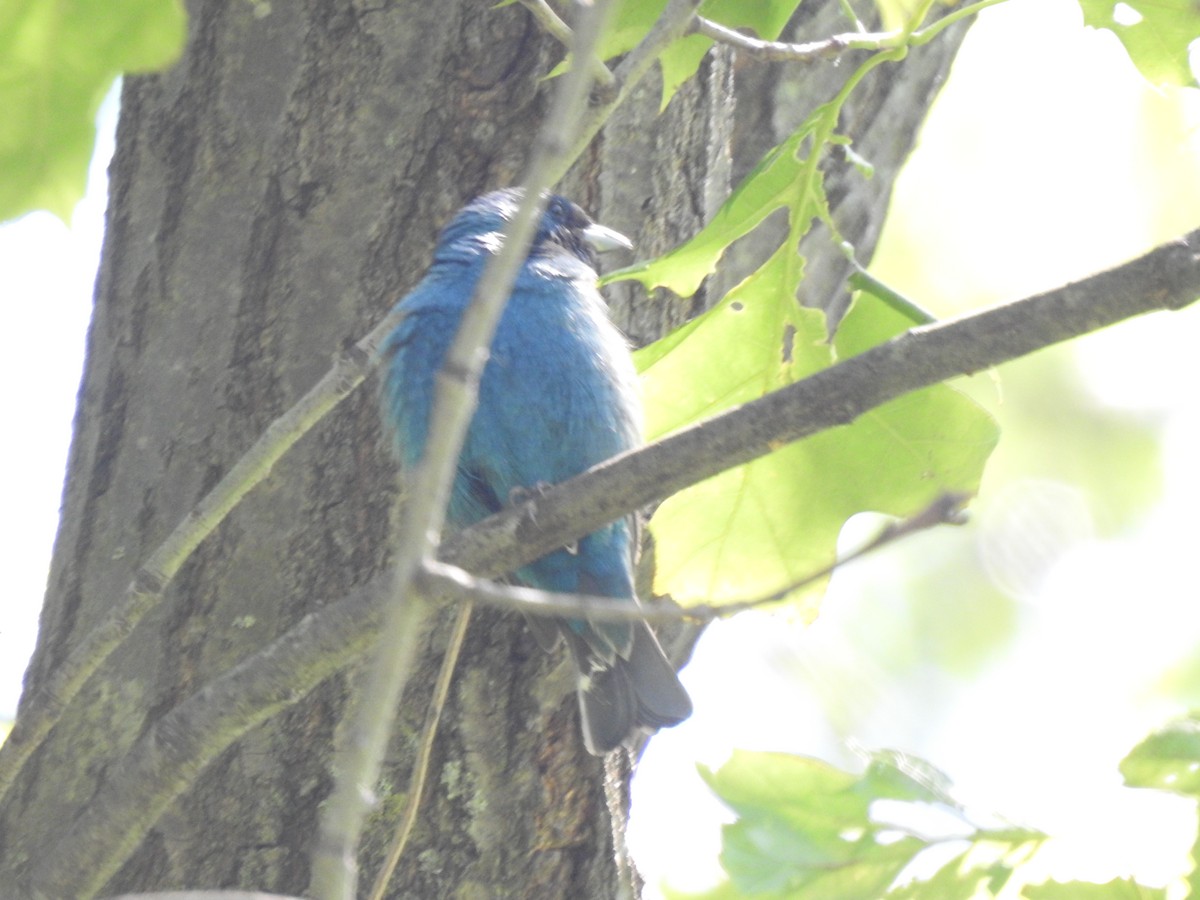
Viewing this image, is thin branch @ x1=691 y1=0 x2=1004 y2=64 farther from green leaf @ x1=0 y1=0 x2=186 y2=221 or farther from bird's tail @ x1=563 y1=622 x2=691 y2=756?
bird's tail @ x1=563 y1=622 x2=691 y2=756

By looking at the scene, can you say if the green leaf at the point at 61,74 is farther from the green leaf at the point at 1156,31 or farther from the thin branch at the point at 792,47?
the green leaf at the point at 1156,31

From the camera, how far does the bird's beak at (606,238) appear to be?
3.28m

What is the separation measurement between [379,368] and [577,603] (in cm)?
238

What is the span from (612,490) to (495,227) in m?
1.43

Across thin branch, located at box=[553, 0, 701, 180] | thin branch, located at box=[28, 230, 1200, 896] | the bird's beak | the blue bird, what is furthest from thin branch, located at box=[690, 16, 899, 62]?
the blue bird

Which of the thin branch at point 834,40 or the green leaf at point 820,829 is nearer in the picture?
the thin branch at point 834,40

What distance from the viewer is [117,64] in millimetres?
1777

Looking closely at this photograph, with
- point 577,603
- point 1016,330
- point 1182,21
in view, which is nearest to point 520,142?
point 1182,21

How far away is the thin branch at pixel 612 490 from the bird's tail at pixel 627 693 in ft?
2.54

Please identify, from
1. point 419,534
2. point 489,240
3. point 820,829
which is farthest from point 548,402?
point 419,534

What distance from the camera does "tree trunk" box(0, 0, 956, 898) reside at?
2.73 meters

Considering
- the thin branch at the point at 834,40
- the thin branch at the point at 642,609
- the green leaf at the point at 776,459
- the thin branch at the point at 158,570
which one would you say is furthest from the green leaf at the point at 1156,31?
the thin branch at the point at 642,609

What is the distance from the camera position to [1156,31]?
8.48ft

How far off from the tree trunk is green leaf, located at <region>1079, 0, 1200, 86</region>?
101cm
